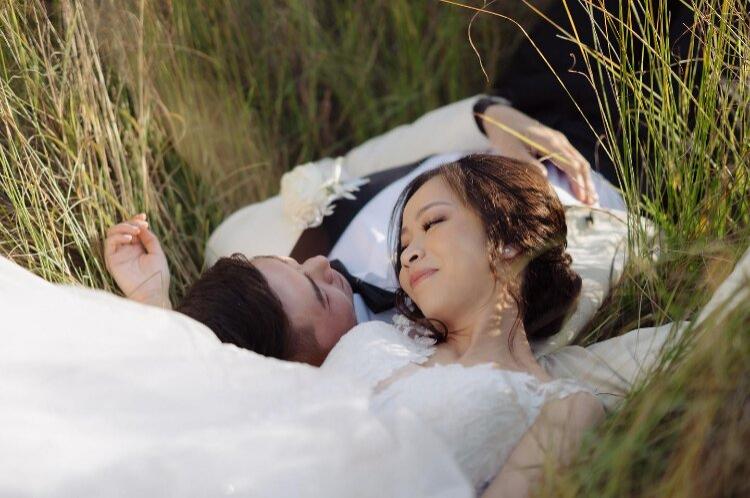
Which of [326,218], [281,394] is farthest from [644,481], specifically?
[326,218]

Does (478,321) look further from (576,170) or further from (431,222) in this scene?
(576,170)

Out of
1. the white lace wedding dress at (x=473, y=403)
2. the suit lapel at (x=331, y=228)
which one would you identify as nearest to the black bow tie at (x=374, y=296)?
the suit lapel at (x=331, y=228)

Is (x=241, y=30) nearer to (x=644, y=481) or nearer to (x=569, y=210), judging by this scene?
(x=569, y=210)

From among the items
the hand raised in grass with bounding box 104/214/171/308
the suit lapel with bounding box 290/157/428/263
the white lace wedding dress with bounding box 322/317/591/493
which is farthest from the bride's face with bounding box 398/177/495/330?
the hand raised in grass with bounding box 104/214/171/308

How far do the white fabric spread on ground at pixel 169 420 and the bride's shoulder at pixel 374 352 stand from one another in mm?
186

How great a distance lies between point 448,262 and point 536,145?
2.07 ft

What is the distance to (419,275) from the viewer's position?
1.81 m

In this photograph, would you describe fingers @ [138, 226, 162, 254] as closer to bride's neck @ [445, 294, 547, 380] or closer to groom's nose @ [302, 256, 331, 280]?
groom's nose @ [302, 256, 331, 280]

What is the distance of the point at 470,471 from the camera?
1.58 metres

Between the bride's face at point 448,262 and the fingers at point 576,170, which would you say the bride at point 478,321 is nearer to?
the bride's face at point 448,262

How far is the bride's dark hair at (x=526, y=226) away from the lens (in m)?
1.81

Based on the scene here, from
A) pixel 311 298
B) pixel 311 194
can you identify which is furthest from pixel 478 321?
pixel 311 194

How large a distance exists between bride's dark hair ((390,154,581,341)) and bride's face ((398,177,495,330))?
0.07ft

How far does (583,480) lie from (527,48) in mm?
1733
